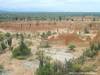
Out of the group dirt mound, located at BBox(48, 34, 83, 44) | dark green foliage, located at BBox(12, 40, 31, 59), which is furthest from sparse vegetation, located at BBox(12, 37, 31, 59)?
dirt mound, located at BBox(48, 34, 83, 44)

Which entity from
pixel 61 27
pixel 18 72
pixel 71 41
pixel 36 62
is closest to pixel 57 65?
pixel 18 72

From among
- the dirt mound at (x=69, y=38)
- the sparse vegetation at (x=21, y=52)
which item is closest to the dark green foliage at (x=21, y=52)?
the sparse vegetation at (x=21, y=52)

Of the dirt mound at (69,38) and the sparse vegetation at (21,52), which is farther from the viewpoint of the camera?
the dirt mound at (69,38)

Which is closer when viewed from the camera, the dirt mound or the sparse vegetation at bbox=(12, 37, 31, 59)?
the sparse vegetation at bbox=(12, 37, 31, 59)

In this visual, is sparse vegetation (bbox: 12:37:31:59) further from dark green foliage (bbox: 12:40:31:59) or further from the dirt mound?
the dirt mound

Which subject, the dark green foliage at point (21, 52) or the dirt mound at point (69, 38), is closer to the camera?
the dark green foliage at point (21, 52)

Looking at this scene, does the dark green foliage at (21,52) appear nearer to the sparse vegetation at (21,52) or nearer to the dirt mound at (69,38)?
the sparse vegetation at (21,52)

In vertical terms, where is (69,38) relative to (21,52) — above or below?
below

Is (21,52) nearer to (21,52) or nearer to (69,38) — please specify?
(21,52)

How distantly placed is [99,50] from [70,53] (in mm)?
4248

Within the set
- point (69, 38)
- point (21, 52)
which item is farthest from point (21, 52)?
point (69, 38)

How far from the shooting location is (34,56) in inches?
1038

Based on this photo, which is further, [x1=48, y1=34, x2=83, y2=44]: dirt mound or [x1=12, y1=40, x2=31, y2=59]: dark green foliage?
[x1=48, y1=34, x2=83, y2=44]: dirt mound

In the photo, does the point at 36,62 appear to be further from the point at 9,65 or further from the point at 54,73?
the point at 54,73
